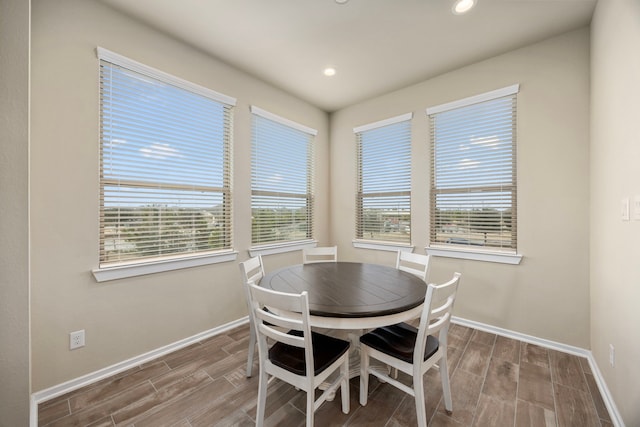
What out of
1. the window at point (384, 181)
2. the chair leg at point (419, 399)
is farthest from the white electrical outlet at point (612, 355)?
the window at point (384, 181)

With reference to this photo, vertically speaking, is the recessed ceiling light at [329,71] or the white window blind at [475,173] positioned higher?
the recessed ceiling light at [329,71]

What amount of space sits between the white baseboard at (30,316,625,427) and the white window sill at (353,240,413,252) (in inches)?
37.6

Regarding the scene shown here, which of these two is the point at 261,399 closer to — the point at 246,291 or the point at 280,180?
the point at 246,291

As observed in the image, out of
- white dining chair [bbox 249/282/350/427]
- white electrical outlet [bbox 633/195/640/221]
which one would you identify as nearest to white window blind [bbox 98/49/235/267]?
white dining chair [bbox 249/282/350/427]

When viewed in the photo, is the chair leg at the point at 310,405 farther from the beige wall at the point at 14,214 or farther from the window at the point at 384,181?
the window at the point at 384,181

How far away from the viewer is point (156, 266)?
2.27 m

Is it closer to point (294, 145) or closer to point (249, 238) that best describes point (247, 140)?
point (294, 145)

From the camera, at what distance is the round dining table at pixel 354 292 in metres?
1.43

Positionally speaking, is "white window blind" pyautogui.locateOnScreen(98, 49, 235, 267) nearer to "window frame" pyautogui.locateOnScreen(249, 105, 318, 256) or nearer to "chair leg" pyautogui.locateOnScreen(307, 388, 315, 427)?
"window frame" pyautogui.locateOnScreen(249, 105, 318, 256)

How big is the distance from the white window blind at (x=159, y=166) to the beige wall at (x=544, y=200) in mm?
2699

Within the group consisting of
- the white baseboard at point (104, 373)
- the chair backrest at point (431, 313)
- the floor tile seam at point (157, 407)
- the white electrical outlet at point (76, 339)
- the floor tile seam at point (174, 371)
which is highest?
the chair backrest at point (431, 313)

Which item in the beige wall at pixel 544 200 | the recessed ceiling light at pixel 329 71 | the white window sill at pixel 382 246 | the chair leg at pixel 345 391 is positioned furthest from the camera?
the white window sill at pixel 382 246

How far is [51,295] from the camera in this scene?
5.90 ft

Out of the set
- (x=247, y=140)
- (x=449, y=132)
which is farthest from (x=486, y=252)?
(x=247, y=140)
